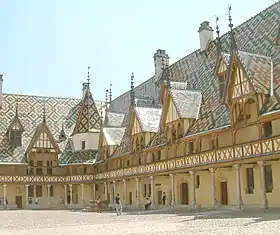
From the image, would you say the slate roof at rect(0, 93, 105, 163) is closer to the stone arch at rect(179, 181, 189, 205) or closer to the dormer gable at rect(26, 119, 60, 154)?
the dormer gable at rect(26, 119, 60, 154)

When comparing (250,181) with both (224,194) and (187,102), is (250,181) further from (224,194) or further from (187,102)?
(187,102)

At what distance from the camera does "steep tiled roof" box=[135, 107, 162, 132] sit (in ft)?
108

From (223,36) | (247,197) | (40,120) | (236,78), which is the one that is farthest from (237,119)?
(40,120)

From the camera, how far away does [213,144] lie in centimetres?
2608

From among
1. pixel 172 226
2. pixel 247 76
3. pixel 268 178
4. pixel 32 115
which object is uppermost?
pixel 32 115

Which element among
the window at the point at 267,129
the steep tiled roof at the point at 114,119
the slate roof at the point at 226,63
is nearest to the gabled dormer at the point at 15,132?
the steep tiled roof at the point at 114,119

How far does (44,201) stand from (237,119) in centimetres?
2541

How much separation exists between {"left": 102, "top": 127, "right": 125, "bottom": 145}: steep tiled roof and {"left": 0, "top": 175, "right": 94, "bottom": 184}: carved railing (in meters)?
4.57

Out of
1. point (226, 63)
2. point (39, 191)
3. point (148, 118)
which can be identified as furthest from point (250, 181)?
point (39, 191)

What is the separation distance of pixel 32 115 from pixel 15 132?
401 centimetres

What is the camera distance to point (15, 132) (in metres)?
44.4

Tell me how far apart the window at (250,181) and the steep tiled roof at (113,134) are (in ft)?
52.2

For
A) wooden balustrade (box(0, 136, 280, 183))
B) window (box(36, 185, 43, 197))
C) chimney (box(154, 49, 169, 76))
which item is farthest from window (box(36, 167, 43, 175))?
chimney (box(154, 49, 169, 76))

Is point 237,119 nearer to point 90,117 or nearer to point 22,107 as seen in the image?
point 90,117
